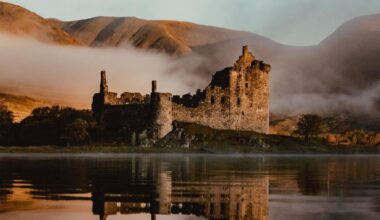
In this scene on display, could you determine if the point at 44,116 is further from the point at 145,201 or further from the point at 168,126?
the point at 145,201

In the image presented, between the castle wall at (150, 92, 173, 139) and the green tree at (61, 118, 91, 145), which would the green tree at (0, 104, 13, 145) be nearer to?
the green tree at (61, 118, 91, 145)

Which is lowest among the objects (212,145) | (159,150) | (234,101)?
(159,150)

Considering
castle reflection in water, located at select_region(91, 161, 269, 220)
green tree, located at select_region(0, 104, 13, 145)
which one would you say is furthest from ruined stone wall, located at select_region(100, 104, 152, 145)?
castle reflection in water, located at select_region(91, 161, 269, 220)

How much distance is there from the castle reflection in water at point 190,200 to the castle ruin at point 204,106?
70527 mm

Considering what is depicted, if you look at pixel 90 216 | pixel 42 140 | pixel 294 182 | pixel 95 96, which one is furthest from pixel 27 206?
pixel 95 96

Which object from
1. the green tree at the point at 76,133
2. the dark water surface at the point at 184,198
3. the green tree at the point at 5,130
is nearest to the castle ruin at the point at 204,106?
the green tree at the point at 76,133

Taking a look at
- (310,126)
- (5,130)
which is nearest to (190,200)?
(5,130)

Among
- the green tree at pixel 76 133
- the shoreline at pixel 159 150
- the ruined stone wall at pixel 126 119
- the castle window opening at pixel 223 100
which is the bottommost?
the shoreline at pixel 159 150

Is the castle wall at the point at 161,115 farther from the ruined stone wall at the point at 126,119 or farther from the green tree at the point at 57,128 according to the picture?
the green tree at the point at 57,128

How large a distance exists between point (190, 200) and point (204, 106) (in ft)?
300

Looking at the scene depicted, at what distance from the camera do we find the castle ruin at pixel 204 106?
363 feet

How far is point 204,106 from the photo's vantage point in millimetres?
119750

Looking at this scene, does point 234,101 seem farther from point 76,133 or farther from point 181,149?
point 76,133

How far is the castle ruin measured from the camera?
4355 inches
